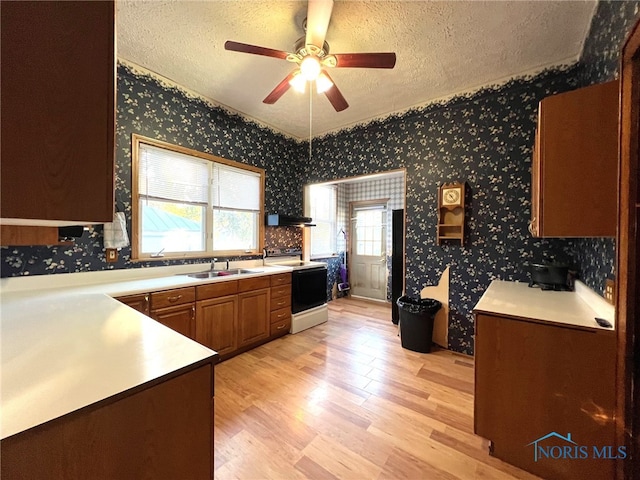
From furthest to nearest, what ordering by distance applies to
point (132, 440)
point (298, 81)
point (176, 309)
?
1. point (176, 309)
2. point (298, 81)
3. point (132, 440)

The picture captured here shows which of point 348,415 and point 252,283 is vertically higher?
point 252,283

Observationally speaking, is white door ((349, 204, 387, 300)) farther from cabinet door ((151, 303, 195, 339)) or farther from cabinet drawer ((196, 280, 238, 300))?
cabinet door ((151, 303, 195, 339))

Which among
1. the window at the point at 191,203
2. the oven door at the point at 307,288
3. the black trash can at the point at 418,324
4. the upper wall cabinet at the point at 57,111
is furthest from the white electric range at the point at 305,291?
the upper wall cabinet at the point at 57,111

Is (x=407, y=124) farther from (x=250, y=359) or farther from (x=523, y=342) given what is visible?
(x=250, y=359)

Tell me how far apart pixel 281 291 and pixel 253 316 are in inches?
19.7

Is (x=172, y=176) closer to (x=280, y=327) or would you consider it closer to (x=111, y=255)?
(x=111, y=255)

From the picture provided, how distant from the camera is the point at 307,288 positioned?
3.68 meters

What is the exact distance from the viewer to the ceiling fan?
1702 mm

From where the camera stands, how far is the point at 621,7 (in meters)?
1.36

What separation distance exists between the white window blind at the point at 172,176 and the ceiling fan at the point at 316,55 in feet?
5.31

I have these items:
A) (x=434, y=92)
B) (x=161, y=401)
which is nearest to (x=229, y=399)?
(x=161, y=401)

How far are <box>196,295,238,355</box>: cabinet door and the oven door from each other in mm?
905

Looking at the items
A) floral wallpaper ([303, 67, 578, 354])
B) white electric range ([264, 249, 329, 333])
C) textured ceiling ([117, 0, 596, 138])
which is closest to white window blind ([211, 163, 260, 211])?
white electric range ([264, 249, 329, 333])

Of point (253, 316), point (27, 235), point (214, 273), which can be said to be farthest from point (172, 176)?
point (253, 316)
